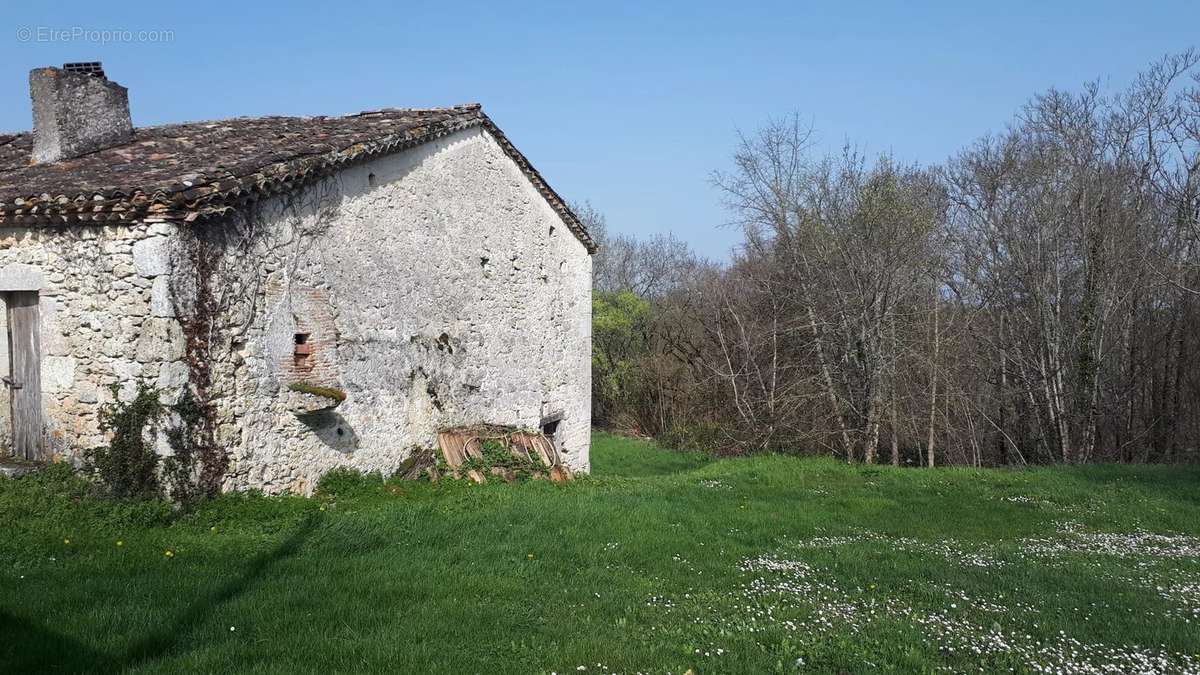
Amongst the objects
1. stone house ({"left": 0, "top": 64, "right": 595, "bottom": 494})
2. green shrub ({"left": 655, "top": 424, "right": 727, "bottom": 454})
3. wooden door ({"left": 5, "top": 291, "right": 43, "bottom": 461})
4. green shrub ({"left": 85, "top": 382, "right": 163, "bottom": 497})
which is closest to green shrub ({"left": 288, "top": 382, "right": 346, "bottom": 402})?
stone house ({"left": 0, "top": 64, "right": 595, "bottom": 494})

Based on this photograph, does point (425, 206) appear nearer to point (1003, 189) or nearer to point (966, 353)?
point (966, 353)

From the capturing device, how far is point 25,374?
28.7 ft

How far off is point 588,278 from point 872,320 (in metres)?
6.99

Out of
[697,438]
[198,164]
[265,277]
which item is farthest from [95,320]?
[697,438]

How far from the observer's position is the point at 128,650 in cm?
441

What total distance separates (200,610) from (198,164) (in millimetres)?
5801

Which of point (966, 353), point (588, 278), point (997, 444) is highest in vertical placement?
point (588, 278)

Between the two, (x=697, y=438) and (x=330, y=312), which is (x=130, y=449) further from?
(x=697, y=438)

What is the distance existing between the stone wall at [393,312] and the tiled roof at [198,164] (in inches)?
14.9

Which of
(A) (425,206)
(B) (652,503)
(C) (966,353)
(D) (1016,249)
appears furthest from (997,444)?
(A) (425,206)

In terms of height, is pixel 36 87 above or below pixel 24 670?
above

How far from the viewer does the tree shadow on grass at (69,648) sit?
164 inches

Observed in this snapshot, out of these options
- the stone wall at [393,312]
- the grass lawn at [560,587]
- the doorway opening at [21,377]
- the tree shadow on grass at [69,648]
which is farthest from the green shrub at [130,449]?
the tree shadow on grass at [69,648]

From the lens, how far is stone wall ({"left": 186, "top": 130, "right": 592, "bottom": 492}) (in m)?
8.95
